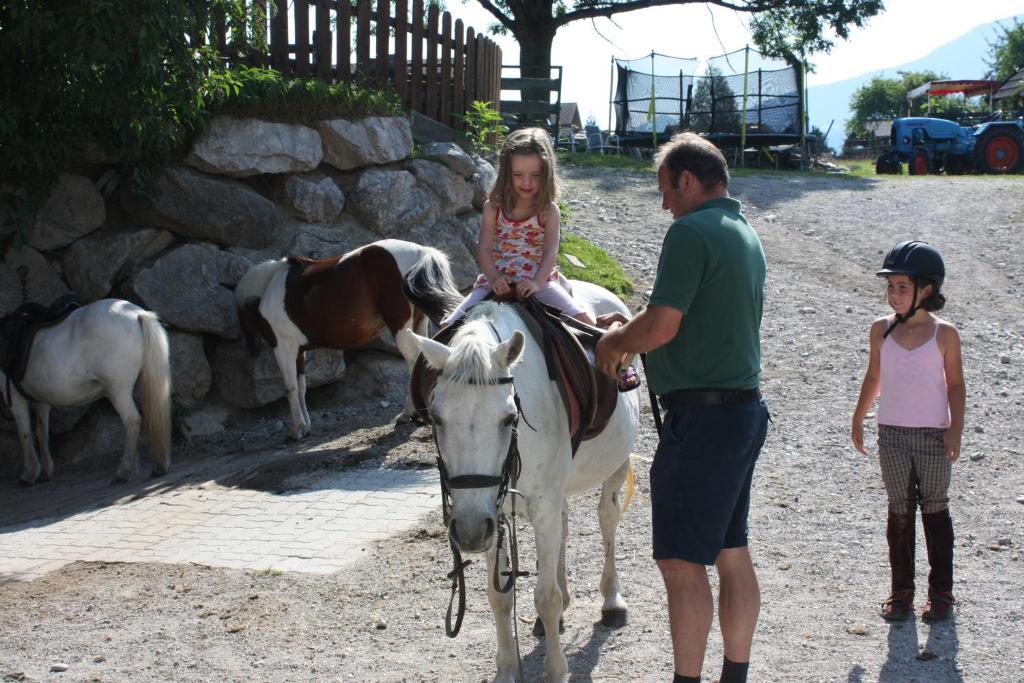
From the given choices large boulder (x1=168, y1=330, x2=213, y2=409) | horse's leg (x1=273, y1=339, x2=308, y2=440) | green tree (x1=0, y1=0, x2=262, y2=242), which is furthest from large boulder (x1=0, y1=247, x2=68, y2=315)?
horse's leg (x1=273, y1=339, x2=308, y2=440)

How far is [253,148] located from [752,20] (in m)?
19.8

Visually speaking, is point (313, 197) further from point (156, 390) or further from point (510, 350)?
point (510, 350)

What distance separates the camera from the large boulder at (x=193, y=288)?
9062 mm

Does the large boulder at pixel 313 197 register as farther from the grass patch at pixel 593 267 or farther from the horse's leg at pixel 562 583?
the horse's leg at pixel 562 583

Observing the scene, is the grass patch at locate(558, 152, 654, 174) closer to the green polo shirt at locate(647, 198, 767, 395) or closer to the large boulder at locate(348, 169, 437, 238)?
the large boulder at locate(348, 169, 437, 238)

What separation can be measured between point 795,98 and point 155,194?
17850mm

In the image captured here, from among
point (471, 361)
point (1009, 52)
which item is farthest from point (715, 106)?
point (1009, 52)

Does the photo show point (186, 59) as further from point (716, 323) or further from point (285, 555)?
point (716, 323)

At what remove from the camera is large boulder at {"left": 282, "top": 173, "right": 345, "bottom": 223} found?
32.2 feet

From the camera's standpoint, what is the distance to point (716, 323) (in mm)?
3299

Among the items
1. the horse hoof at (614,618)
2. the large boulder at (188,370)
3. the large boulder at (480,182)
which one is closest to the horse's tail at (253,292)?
the large boulder at (188,370)

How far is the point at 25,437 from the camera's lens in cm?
831

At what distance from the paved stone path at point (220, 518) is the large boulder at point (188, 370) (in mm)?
1299

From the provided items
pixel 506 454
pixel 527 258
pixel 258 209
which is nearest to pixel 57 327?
pixel 258 209
